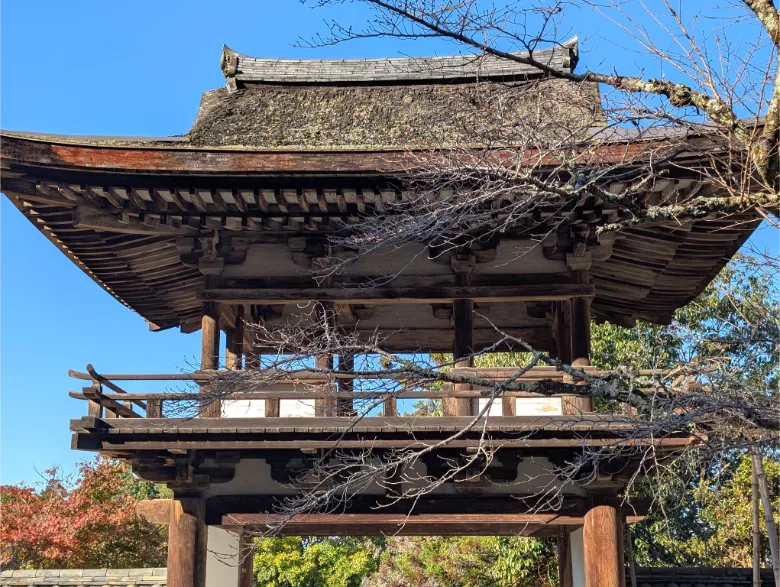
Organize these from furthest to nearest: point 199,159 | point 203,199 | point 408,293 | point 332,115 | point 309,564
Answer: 1. point 309,564
2. point 332,115
3. point 408,293
4. point 203,199
5. point 199,159

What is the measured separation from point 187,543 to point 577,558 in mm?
4763

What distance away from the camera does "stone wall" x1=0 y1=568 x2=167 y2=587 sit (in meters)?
12.3

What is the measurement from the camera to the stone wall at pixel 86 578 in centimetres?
1230

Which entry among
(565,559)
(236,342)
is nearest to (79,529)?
(236,342)

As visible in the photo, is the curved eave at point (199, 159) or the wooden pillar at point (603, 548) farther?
the wooden pillar at point (603, 548)

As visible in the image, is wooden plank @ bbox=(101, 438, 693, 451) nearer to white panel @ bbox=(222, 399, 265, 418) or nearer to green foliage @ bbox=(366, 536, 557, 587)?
white panel @ bbox=(222, 399, 265, 418)

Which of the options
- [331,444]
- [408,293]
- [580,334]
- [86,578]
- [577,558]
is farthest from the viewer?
[86,578]

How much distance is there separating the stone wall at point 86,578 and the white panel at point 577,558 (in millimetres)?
5630

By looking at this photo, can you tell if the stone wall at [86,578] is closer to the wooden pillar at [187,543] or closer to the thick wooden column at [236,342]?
the wooden pillar at [187,543]

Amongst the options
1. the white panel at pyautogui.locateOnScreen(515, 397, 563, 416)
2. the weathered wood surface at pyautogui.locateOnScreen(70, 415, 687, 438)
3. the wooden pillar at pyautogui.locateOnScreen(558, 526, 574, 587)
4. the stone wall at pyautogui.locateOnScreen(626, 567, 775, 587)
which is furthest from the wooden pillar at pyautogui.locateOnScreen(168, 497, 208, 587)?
the stone wall at pyautogui.locateOnScreen(626, 567, 775, 587)

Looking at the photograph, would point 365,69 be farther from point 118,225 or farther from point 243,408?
point 243,408

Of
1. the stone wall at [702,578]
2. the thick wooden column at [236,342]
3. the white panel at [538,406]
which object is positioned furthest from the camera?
the stone wall at [702,578]

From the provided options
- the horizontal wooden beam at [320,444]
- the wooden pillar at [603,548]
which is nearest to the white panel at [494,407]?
the horizontal wooden beam at [320,444]

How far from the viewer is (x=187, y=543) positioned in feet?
31.2
